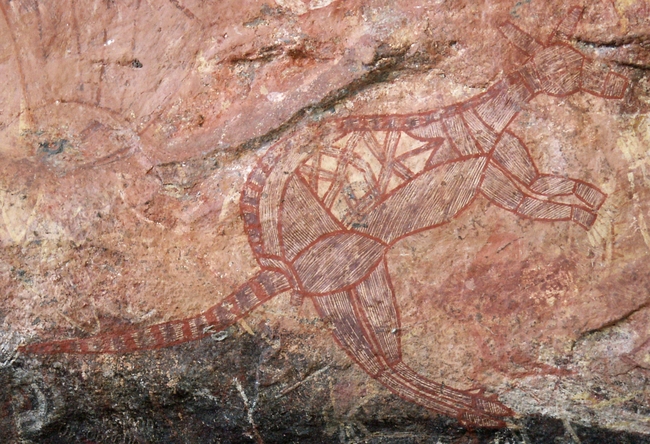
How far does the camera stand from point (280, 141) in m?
3.43

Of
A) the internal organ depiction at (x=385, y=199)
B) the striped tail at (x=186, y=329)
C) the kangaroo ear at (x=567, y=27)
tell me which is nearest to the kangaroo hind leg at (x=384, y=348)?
the internal organ depiction at (x=385, y=199)

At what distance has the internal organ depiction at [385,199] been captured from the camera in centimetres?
333

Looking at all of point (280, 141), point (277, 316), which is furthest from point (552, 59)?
point (277, 316)


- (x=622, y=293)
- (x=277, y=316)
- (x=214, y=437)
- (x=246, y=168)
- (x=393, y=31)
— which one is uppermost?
(x=393, y=31)

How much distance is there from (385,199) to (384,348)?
33.7 inches

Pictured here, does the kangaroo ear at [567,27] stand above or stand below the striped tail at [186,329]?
above

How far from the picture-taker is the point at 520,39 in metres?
3.31

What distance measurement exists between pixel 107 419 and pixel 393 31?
9.30 ft

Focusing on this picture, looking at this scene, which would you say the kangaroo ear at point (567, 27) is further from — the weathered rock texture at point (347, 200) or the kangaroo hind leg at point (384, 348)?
the kangaroo hind leg at point (384, 348)

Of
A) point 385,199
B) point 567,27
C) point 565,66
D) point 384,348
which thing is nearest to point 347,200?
point 385,199

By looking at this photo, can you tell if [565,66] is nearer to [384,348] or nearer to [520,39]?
[520,39]

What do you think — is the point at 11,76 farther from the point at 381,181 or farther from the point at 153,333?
the point at 381,181

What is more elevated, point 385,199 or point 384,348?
point 385,199

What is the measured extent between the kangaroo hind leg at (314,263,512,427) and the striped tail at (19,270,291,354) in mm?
311
